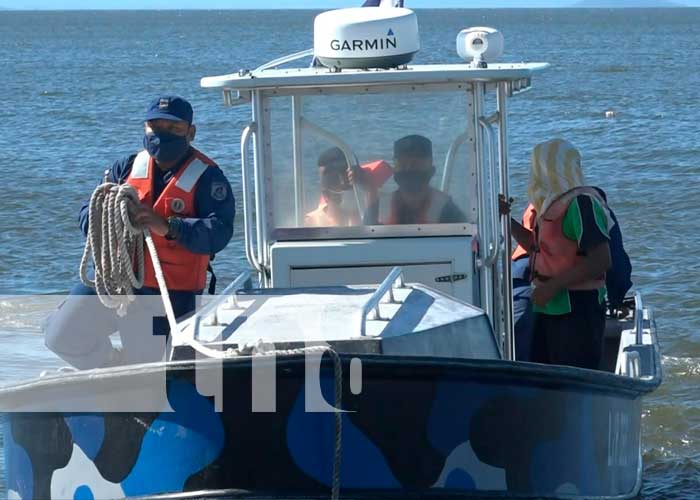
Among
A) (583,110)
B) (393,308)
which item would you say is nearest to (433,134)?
(393,308)

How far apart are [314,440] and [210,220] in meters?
1.29

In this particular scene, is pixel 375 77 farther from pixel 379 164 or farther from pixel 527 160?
pixel 527 160

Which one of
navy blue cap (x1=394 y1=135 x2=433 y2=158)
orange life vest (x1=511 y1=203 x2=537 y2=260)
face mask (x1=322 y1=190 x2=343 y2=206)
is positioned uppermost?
navy blue cap (x1=394 y1=135 x2=433 y2=158)

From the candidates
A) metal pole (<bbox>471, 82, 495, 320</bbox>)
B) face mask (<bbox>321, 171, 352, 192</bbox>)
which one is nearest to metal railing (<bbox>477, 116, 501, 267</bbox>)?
metal pole (<bbox>471, 82, 495, 320</bbox>)

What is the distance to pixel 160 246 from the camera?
577cm

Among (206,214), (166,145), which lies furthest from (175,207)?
(166,145)

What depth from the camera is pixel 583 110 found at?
29.6m

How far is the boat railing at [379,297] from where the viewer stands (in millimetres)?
4973

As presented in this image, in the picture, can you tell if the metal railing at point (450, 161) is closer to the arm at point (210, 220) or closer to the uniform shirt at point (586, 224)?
the uniform shirt at point (586, 224)

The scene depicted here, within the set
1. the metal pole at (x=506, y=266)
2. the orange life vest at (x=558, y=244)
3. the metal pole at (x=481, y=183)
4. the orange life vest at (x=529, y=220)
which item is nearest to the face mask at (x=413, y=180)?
the metal pole at (x=481, y=183)

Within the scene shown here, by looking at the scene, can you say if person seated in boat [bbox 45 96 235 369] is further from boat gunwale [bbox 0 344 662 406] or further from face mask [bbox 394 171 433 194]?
face mask [bbox 394 171 433 194]

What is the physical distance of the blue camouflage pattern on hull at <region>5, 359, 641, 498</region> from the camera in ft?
15.4

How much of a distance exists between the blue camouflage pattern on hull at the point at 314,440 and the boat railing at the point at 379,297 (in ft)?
1.07

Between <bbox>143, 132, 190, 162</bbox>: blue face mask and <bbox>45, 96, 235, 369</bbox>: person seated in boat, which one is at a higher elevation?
<bbox>143, 132, 190, 162</bbox>: blue face mask
